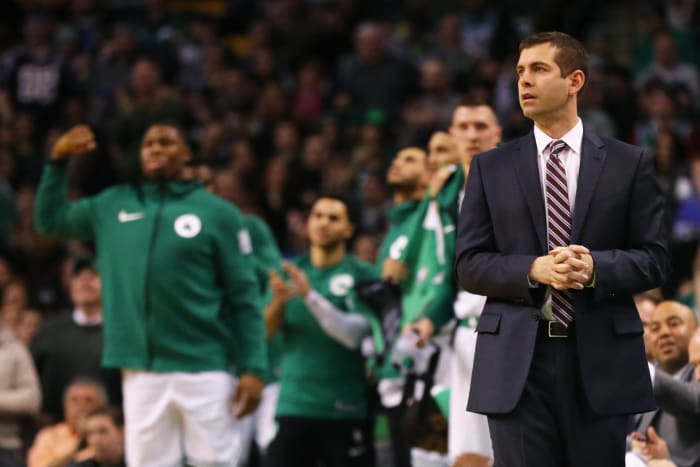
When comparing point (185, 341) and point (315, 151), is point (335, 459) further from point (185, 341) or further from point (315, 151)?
point (315, 151)

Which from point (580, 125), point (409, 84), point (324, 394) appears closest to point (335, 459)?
point (324, 394)

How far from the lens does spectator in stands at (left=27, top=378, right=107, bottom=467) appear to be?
8703 mm

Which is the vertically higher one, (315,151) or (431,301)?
(315,151)

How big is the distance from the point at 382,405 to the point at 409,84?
20.0 feet

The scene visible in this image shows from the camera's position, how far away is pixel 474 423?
7312mm

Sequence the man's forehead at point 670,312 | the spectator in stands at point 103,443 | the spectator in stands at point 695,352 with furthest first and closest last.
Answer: the spectator in stands at point 103,443 < the man's forehead at point 670,312 < the spectator in stands at point 695,352

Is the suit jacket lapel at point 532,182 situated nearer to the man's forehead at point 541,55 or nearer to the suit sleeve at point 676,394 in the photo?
the man's forehead at point 541,55

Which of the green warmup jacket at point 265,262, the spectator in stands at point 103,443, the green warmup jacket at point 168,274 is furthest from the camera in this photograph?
the green warmup jacket at point 265,262

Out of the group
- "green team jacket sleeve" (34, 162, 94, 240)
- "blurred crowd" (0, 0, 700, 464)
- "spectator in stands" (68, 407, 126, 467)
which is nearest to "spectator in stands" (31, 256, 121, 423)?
"blurred crowd" (0, 0, 700, 464)

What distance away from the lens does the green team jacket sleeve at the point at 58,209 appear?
7.84 meters

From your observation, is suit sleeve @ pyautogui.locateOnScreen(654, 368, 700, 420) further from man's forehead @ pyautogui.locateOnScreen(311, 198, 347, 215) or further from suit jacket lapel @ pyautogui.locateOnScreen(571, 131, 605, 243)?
man's forehead @ pyautogui.locateOnScreen(311, 198, 347, 215)

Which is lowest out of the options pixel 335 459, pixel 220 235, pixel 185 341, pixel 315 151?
pixel 335 459

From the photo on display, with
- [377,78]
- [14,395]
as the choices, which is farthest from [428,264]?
[377,78]

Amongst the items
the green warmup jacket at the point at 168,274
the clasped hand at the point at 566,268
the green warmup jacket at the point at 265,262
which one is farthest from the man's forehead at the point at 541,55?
the green warmup jacket at the point at 265,262
